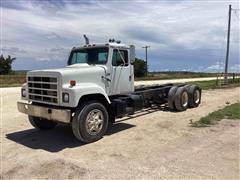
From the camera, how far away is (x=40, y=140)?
784 centimetres

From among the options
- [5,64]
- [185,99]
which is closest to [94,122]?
[185,99]

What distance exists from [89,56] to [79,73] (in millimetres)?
1479

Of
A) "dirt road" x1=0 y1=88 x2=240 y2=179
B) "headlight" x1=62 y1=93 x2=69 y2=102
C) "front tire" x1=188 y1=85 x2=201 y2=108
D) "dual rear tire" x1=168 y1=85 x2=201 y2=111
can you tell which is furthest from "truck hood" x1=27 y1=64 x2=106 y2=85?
"front tire" x1=188 y1=85 x2=201 y2=108

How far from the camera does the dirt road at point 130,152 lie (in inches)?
211

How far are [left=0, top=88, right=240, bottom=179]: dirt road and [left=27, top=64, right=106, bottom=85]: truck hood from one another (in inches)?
61.7

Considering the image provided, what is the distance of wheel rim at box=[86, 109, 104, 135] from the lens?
7395 mm

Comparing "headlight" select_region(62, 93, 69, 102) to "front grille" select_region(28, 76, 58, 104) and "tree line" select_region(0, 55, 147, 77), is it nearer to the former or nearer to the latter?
"front grille" select_region(28, 76, 58, 104)

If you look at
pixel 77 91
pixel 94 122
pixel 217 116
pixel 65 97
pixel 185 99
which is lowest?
pixel 217 116

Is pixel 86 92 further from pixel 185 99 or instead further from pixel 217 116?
pixel 185 99

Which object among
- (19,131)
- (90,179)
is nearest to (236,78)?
(19,131)

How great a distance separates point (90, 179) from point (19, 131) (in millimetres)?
4506

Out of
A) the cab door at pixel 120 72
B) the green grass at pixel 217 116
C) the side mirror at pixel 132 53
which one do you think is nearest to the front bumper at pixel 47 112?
the cab door at pixel 120 72

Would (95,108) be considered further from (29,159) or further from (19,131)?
(19,131)

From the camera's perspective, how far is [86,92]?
7258 millimetres
